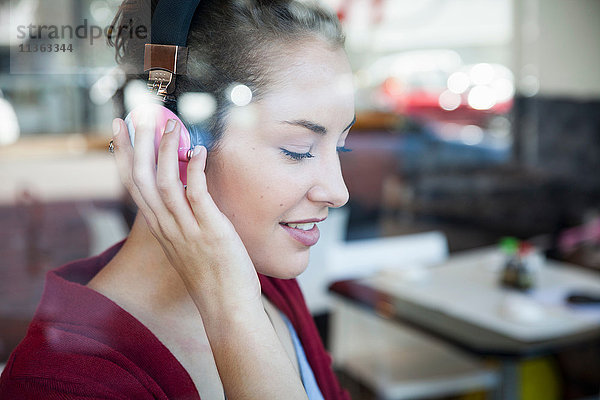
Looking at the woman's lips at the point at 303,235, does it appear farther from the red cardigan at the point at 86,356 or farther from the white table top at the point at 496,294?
the white table top at the point at 496,294

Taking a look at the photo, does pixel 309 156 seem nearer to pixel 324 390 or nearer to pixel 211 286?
pixel 211 286

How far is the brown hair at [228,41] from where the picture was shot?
559 millimetres

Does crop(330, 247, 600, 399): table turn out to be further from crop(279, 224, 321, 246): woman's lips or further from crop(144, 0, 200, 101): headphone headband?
crop(144, 0, 200, 101): headphone headband

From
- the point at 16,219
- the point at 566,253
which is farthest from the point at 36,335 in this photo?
the point at 566,253

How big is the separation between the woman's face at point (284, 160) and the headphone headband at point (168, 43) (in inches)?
2.5

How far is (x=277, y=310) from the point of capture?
756mm

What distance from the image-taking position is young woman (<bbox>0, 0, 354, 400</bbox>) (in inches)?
20.7

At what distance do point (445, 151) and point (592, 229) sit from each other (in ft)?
3.64

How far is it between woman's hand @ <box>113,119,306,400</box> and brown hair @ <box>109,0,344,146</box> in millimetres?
64

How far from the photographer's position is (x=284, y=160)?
560 millimetres

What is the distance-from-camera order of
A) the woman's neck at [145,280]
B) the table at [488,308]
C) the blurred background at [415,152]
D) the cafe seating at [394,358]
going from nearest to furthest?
the woman's neck at [145,280] → the blurred background at [415,152] → the table at [488,308] → the cafe seating at [394,358]

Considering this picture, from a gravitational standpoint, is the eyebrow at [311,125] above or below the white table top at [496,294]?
above

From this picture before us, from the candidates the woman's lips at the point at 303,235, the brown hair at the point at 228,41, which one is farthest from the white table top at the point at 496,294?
the brown hair at the point at 228,41

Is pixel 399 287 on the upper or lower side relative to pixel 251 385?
lower
